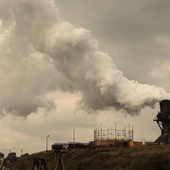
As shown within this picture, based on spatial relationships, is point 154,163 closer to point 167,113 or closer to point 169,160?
point 169,160

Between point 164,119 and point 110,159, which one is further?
point 164,119

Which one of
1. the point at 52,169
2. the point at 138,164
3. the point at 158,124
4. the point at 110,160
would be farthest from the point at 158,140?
the point at 138,164

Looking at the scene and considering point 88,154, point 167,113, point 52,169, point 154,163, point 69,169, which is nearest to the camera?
point 154,163

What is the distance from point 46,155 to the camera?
110125mm

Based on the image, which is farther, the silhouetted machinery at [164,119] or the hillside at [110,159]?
the silhouetted machinery at [164,119]

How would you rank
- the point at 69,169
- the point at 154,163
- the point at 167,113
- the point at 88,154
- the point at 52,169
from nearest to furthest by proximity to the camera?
the point at 154,163 → the point at 52,169 → the point at 69,169 → the point at 88,154 → the point at 167,113

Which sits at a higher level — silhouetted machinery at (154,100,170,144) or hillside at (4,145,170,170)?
silhouetted machinery at (154,100,170,144)

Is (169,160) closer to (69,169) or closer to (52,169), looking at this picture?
(52,169)

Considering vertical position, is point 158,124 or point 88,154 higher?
point 158,124

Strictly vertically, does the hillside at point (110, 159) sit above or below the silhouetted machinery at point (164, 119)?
below

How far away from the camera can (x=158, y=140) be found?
11362 cm

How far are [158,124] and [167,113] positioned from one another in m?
5.01

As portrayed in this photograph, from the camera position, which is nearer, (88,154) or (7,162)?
(88,154)

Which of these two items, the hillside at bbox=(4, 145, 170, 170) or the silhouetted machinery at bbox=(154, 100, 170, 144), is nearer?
the hillside at bbox=(4, 145, 170, 170)
